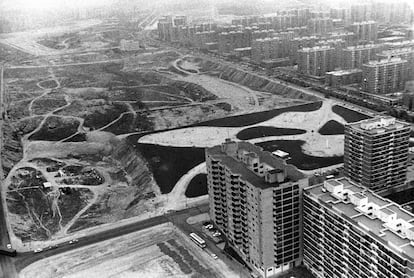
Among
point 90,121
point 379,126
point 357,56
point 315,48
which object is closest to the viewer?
point 379,126

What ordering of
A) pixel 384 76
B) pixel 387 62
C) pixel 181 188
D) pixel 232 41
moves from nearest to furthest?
pixel 181 188 < pixel 384 76 < pixel 387 62 < pixel 232 41

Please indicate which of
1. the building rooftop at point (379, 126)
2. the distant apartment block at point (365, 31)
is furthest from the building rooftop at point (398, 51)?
the building rooftop at point (379, 126)

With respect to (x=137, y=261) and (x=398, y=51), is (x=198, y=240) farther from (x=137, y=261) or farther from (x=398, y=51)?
(x=398, y=51)

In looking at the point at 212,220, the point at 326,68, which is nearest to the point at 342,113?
the point at 326,68

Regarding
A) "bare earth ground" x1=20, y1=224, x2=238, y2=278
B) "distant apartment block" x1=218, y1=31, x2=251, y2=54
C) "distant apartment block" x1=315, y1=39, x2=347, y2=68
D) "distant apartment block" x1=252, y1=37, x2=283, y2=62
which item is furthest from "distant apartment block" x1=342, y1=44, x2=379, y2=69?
"bare earth ground" x1=20, y1=224, x2=238, y2=278

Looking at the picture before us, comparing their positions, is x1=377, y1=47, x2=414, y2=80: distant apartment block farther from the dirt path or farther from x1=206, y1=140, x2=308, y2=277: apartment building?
x1=206, y1=140, x2=308, y2=277: apartment building

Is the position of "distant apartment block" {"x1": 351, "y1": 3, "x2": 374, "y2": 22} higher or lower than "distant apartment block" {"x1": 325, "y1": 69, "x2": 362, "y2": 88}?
higher

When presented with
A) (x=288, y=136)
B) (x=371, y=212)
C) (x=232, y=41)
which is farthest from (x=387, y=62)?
(x=371, y=212)

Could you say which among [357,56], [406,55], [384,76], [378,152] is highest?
[406,55]
